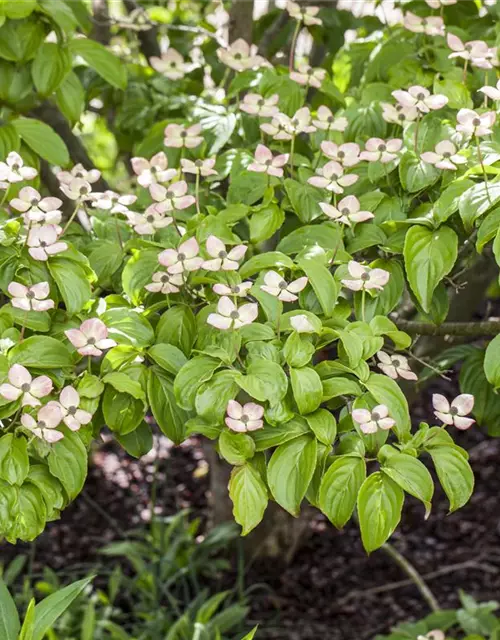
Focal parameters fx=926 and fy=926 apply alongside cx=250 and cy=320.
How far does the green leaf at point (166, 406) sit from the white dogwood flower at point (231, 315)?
12 centimetres

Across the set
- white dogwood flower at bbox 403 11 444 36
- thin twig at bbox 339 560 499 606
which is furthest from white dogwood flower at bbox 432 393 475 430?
thin twig at bbox 339 560 499 606

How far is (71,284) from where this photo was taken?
1.38 metres

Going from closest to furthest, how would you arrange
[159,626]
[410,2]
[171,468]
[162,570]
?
[410,2], [159,626], [162,570], [171,468]

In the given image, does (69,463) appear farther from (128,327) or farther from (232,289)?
(232,289)

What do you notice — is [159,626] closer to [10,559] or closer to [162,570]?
[162,570]

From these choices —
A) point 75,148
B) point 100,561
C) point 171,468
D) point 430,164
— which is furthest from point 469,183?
point 171,468

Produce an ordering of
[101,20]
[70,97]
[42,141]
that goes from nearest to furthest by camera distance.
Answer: [42,141] → [70,97] → [101,20]

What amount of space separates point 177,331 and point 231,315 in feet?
0.40

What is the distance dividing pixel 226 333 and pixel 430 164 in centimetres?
48

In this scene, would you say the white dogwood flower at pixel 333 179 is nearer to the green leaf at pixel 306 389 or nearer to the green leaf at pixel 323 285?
the green leaf at pixel 323 285

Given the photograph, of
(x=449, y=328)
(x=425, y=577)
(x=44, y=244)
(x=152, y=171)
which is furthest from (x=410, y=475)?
(x=425, y=577)

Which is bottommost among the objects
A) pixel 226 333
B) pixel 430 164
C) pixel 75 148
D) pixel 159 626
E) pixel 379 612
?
pixel 379 612

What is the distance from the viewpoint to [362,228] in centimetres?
153

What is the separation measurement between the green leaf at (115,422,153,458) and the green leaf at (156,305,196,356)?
0.47ft
